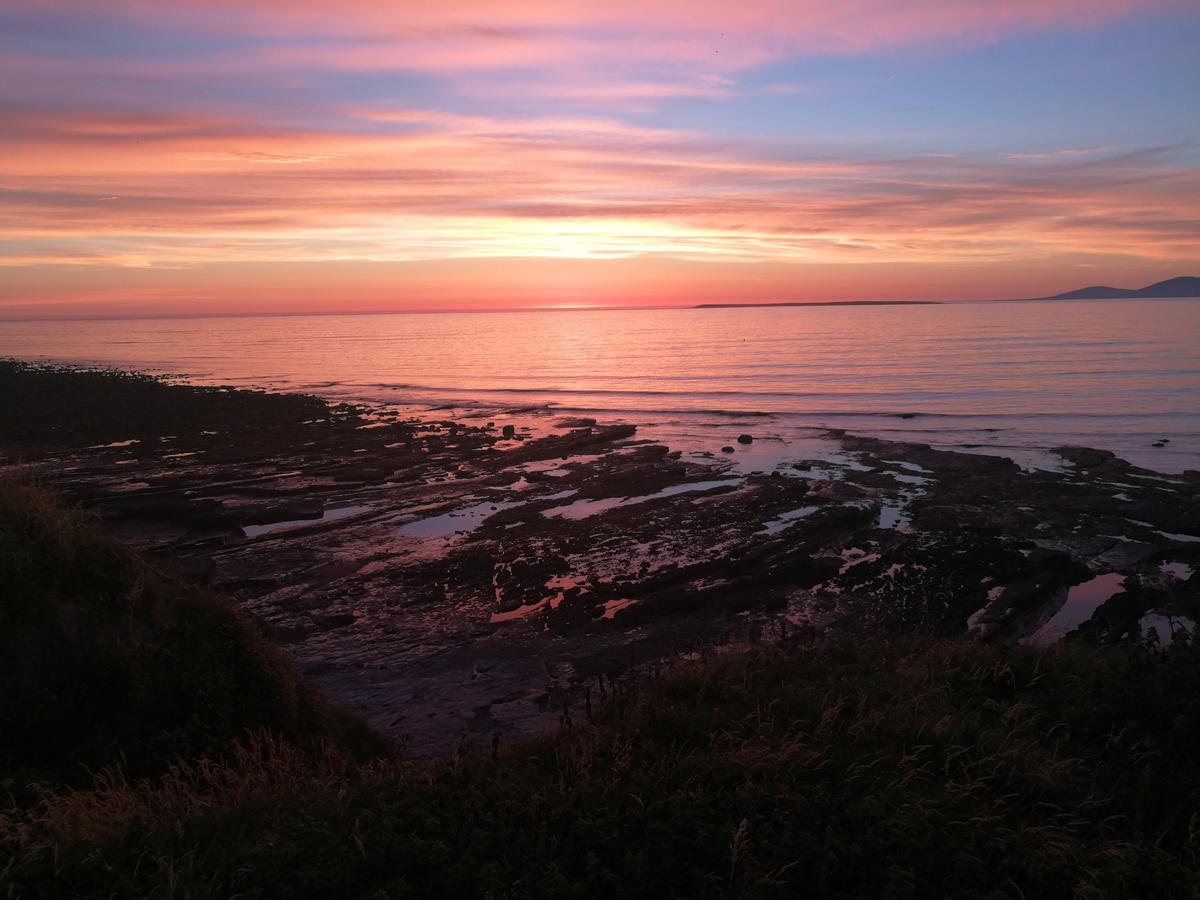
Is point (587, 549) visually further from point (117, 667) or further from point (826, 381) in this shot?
point (826, 381)

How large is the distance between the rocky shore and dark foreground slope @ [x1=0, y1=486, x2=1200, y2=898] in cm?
209

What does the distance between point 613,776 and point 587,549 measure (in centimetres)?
1295

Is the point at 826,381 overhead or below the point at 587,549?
overhead

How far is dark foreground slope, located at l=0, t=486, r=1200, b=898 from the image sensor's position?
6.00 m

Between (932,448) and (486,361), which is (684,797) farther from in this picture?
(486,361)

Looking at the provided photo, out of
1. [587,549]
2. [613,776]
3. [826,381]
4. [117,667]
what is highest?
[826,381]

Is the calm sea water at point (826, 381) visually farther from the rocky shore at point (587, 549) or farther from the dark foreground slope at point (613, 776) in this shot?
the dark foreground slope at point (613, 776)

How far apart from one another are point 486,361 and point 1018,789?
91.0 meters

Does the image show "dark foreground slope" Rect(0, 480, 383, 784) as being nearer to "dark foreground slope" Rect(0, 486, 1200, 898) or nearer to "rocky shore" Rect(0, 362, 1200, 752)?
"dark foreground slope" Rect(0, 486, 1200, 898)

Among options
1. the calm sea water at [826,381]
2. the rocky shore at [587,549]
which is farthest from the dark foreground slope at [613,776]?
the calm sea water at [826,381]

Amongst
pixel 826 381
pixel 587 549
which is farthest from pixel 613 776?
pixel 826 381

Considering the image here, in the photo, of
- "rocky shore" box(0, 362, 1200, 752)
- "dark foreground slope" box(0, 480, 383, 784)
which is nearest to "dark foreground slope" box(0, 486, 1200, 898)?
"dark foreground slope" box(0, 480, 383, 784)

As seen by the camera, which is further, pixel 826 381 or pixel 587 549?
pixel 826 381

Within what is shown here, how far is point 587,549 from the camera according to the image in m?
20.4
